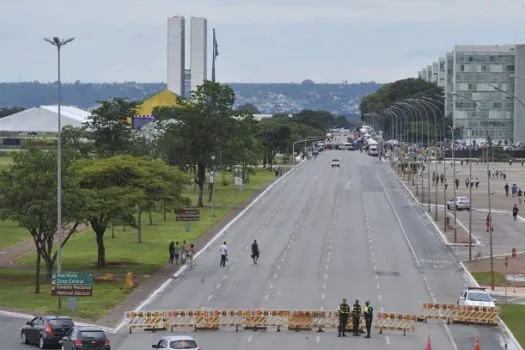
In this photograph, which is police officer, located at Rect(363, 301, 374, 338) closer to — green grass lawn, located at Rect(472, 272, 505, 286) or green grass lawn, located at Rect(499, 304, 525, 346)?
green grass lawn, located at Rect(499, 304, 525, 346)

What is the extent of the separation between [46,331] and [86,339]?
3701mm

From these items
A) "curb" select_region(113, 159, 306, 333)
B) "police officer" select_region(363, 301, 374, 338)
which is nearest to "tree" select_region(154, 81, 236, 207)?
"curb" select_region(113, 159, 306, 333)

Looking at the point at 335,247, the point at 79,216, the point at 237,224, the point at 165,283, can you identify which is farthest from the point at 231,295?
the point at 237,224

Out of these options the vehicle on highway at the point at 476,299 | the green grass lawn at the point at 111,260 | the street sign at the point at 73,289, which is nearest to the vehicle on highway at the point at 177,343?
the green grass lawn at the point at 111,260

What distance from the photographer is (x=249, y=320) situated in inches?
2034

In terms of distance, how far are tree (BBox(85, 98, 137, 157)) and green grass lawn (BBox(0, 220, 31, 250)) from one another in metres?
22.3

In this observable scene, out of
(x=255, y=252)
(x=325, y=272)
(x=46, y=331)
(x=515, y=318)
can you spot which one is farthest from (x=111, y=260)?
(x=46, y=331)

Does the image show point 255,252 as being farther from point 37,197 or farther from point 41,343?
point 41,343

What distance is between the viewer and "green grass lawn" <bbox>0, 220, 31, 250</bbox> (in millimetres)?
88450

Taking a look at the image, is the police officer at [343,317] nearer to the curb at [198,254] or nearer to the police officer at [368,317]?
the police officer at [368,317]

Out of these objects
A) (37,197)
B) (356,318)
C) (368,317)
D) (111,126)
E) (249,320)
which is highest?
(111,126)

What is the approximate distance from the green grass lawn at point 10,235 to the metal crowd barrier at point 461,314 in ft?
128

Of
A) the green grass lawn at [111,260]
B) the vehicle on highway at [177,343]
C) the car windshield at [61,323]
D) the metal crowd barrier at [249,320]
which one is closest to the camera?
the vehicle on highway at [177,343]

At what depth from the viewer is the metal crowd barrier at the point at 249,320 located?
51.2 metres
